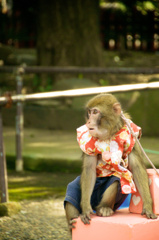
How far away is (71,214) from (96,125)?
532mm

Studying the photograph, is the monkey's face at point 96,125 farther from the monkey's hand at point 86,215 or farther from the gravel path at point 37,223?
the gravel path at point 37,223

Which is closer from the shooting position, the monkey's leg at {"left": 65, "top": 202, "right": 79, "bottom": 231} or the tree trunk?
the monkey's leg at {"left": 65, "top": 202, "right": 79, "bottom": 231}

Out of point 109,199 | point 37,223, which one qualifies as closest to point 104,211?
point 109,199

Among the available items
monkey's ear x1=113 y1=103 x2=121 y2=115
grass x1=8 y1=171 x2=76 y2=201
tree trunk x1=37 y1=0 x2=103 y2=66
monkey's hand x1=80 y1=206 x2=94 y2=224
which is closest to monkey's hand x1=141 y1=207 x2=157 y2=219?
monkey's hand x1=80 y1=206 x2=94 y2=224

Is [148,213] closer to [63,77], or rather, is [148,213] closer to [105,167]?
[105,167]

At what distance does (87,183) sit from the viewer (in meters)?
3.21

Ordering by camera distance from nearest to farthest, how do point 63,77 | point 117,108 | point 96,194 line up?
point 117,108 < point 96,194 < point 63,77

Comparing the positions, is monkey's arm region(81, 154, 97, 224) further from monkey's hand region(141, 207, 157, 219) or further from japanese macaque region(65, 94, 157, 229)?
monkey's hand region(141, 207, 157, 219)

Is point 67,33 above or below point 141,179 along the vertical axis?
above

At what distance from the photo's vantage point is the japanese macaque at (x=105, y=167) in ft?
10.4

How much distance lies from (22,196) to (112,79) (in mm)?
7140

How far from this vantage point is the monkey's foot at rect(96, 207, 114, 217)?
3133 mm

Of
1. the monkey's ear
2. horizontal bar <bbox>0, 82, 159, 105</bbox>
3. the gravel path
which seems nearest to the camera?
the monkey's ear

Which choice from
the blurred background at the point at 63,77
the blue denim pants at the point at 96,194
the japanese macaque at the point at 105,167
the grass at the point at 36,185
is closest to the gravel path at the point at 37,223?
the grass at the point at 36,185
